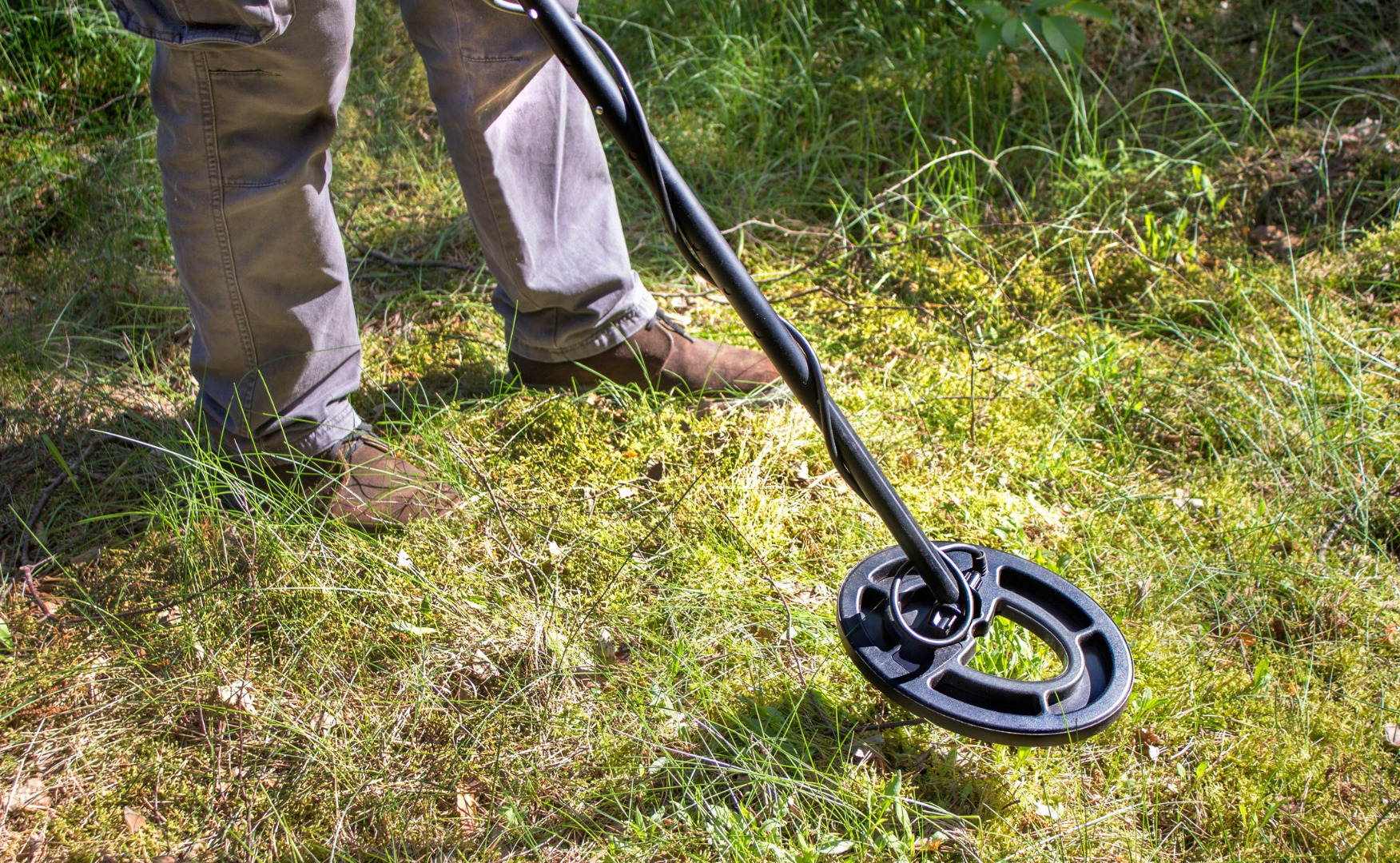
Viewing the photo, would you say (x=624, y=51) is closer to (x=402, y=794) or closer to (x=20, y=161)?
(x=20, y=161)

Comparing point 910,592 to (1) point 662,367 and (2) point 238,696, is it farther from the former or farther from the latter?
(2) point 238,696

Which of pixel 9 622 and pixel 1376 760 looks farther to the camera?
pixel 9 622

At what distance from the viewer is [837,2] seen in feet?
11.0

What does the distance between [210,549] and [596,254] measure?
960 mm

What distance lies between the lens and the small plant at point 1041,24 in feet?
8.34

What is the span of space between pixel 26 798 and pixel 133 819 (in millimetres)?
180

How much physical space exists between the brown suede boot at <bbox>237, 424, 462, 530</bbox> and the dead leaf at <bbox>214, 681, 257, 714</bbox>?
1.19 ft

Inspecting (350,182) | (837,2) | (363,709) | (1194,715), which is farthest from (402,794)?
(837,2)

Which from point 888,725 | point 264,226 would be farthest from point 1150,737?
point 264,226

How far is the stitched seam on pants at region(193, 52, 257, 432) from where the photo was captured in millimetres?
1507

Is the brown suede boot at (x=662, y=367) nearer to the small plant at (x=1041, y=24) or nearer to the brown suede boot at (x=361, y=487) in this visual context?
the brown suede boot at (x=361, y=487)

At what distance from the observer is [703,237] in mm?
1236

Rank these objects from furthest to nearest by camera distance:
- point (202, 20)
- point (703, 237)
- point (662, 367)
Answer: point (662, 367) → point (202, 20) → point (703, 237)

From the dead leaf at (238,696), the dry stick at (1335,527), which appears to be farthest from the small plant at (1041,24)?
the dead leaf at (238,696)
